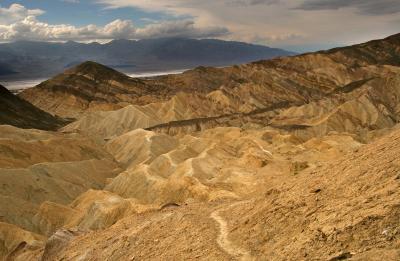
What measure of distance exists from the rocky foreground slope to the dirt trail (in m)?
0.07

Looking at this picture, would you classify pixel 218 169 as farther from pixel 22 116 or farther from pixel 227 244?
pixel 22 116

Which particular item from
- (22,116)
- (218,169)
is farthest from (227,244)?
(22,116)

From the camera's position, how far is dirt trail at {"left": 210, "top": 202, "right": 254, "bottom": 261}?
56.7 ft

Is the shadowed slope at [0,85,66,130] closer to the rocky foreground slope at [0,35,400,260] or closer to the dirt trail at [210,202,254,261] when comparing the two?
the rocky foreground slope at [0,35,400,260]

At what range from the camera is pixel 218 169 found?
2643 inches

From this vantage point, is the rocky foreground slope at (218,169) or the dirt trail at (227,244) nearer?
the rocky foreground slope at (218,169)

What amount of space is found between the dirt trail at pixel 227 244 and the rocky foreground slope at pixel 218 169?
66mm

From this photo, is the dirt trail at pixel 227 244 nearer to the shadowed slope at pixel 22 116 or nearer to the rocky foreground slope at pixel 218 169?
the rocky foreground slope at pixel 218 169

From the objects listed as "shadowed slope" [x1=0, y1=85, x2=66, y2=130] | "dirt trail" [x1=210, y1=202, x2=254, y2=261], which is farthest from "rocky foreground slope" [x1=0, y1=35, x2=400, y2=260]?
"shadowed slope" [x1=0, y1=85, x2=66, y2=130]

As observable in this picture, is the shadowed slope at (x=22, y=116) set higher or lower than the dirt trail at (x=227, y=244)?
lower

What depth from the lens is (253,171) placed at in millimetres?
59844

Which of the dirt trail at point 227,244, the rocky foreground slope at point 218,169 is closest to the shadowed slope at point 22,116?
the rocky foreground slope at point 218,169

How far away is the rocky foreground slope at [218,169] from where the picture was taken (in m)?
17.1

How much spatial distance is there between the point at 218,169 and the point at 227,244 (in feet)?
159
